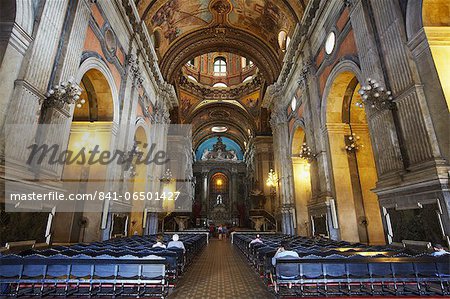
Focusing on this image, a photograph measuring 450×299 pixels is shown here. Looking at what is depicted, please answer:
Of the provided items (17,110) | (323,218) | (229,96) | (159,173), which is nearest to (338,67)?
(323,218)

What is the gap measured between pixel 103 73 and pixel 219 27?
394 inches

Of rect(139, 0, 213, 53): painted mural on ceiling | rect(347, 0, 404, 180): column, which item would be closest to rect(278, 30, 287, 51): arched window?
rect(139, 0, 213, 53): painted mural on ceiling

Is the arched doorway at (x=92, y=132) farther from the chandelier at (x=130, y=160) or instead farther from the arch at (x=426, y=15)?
the arch at (x=426, y=15)

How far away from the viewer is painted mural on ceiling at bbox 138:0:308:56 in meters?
10.9

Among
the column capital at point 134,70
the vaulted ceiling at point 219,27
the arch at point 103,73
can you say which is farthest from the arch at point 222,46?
the arch at point 103,73

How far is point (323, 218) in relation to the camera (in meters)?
7.95

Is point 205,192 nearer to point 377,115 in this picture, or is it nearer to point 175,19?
point 175,19

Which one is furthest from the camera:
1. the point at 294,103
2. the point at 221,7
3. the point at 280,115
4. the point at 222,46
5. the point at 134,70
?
the point at 222,46

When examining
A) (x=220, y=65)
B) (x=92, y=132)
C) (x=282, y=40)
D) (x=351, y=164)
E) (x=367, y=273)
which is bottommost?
(x=367, y=273)

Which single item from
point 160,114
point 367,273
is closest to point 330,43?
point 367,273

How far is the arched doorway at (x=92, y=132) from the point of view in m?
7.47

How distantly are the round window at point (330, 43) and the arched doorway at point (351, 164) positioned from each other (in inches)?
45.1

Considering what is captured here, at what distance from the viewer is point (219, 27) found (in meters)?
15.2

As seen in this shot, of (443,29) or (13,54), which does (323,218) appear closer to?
(443,29)
